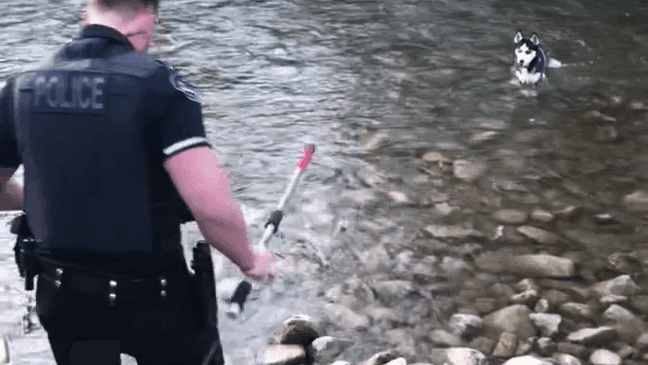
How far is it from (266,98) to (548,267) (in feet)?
13.7

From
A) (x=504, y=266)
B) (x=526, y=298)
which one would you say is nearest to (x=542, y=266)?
(x=504, y=266)

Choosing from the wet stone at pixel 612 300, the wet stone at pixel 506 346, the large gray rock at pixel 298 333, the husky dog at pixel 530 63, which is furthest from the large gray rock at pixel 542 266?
the husky dog at pixel 530 63

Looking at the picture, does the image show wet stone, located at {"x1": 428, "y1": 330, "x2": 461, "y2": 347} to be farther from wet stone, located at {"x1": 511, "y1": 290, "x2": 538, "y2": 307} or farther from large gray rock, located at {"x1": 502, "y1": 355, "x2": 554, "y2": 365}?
wet stone, located at {"x1": 511, "y1": 290, "x2": 538, "y2": 307}

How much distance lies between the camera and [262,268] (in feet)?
8.34

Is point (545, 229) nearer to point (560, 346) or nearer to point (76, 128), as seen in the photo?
point (560, 346)

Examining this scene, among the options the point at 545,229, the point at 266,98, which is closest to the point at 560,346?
the point at 545,229

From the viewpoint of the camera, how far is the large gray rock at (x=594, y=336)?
4.18 metres

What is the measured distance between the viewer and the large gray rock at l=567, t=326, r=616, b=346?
4.18 metres

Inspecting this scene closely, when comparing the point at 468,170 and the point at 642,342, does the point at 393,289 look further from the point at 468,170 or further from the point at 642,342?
the point at 468,170

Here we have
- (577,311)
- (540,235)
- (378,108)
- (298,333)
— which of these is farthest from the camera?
(378,108)

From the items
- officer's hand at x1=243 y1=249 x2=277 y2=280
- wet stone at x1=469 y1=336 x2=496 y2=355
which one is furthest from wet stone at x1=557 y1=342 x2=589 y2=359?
officer's hand at x1=243 y1=249 x2=277 y2=280

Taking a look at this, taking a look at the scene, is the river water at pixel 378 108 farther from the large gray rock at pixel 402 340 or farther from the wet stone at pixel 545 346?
the wet stone at pixel 545 346

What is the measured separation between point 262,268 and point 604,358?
2.27 m

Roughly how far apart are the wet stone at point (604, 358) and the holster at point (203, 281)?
2309 mm
